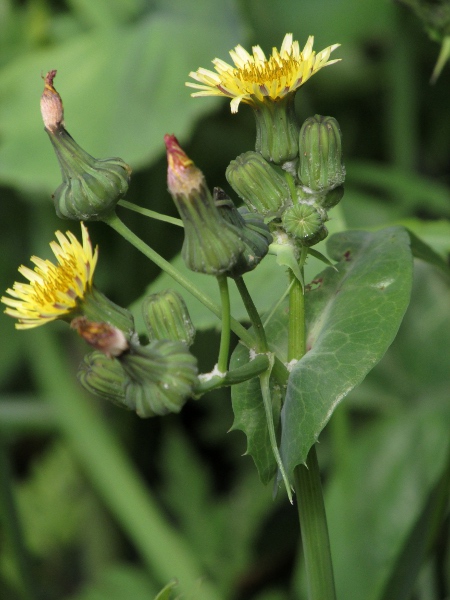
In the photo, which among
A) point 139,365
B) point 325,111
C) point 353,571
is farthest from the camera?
point 325,111

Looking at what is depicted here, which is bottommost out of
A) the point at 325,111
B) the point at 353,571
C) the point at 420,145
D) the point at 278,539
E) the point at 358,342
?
the point at 278,539

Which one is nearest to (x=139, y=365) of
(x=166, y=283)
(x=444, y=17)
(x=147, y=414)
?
(x=147, y=414)

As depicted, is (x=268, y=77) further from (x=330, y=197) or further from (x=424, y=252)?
(x=424, y=252)

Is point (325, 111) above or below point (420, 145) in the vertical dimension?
above

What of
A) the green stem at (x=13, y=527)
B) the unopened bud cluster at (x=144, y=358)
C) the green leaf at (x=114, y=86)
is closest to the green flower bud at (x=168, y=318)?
the unopened bud cluster at (x=144, y=358)

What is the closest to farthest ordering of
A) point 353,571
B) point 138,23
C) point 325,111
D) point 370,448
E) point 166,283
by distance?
point 166,283 → point 353,571 → point 370,448 → point 138,23 → point 325,111

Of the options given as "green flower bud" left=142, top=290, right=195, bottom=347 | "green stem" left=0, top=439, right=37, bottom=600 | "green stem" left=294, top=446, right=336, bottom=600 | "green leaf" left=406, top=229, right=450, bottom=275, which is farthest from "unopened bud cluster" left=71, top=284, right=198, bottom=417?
"green stem" left=0, top=439, right=37, bottom=600

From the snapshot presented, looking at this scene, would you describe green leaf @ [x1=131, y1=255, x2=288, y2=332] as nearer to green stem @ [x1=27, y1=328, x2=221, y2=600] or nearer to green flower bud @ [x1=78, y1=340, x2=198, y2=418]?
green flower bud @ [x1=78, y1=340, x2=198, y2=418]

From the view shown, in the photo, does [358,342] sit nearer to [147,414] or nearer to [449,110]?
[147,414]
